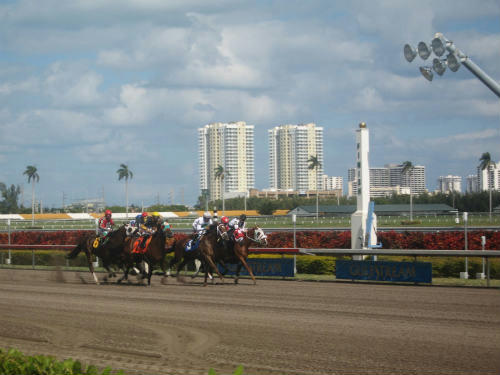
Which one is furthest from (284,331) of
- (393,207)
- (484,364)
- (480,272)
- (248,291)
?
(393,207)

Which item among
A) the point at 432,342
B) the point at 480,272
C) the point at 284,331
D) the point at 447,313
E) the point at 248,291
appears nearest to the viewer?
the point at 432,342

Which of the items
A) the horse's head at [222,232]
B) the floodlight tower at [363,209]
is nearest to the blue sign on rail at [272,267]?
the horse's head at [222,232]

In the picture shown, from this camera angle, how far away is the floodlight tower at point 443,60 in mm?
12117

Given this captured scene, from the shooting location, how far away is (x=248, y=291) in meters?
15.3

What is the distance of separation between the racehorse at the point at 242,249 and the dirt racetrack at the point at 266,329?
154 centimetres

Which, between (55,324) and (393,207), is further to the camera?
(393,207)

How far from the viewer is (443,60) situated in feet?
43.3

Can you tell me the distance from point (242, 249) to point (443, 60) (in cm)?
673

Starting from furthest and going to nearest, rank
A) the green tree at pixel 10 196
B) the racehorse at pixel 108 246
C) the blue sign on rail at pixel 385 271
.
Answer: the green tree at pixel 10 196
the racehorse at pixel 108 246
the blue sign on rail at pixel 385 271

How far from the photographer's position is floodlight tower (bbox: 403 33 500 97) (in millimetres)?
12117

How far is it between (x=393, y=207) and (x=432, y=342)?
7460cm

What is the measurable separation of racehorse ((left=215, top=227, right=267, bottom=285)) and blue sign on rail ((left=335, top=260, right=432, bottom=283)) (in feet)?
8.28

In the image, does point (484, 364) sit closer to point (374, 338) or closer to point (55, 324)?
point (374, 338)

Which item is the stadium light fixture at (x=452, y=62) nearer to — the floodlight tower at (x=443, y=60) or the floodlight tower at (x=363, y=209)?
the floodlight tower at (x=443, y=60)
